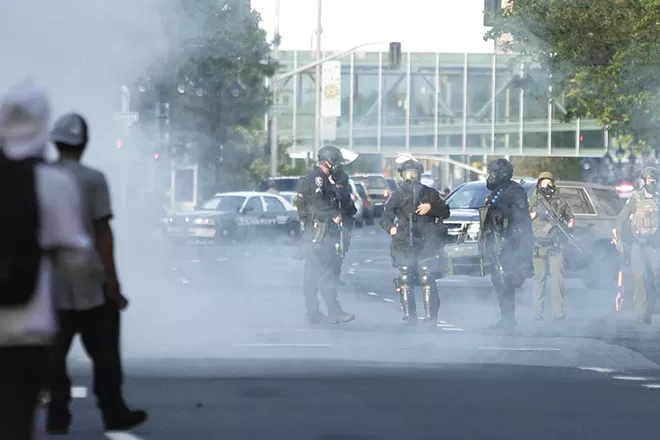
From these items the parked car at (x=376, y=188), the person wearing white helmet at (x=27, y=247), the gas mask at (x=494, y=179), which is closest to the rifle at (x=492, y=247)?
the gas mask at (x=494, y=179)

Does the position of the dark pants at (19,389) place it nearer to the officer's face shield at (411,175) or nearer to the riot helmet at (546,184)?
the officer's face shield at (411,175)

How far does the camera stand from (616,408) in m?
9.38

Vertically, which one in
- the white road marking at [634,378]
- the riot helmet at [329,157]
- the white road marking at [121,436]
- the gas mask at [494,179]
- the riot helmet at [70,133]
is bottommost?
the white road marking at [634,378]

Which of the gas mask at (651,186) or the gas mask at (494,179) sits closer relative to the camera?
the gas mask at (494,179)

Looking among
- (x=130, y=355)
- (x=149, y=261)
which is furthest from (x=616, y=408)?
(x=149, y=261)

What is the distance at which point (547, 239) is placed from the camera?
1647cm

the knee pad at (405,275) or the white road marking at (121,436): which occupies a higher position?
the knee pad at (405,275)

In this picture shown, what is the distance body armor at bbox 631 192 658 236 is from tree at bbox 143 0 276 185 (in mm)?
4592

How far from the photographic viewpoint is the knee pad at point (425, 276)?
48.5ft

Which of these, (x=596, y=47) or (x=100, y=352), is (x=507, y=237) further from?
(x=596, y=47)

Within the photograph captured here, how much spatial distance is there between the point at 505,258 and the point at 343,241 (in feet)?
5.49

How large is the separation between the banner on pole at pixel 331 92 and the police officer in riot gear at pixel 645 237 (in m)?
43.4

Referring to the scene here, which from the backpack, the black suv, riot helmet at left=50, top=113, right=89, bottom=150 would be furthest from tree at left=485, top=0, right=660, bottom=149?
the backpack

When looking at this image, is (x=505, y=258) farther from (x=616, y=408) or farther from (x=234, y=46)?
(x=616, y=408)
